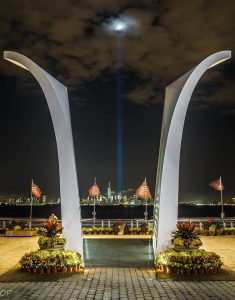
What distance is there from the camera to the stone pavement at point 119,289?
915 centimetres

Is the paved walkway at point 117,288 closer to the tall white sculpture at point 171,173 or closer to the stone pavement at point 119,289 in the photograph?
the stone pavement at point 119,289

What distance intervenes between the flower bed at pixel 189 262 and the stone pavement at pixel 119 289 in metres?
0.84

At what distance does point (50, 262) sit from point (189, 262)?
435 cm

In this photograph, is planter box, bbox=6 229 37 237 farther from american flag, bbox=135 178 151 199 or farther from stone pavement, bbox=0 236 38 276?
american flag, bbox=135 178 151 199

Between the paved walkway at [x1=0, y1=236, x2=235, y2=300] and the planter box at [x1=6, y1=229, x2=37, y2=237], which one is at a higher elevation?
the planter box at [x1=6, y1=229, x2=37, y2=237]

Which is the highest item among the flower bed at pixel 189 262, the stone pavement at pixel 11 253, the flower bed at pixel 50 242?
the flower bed at pixel 50 242

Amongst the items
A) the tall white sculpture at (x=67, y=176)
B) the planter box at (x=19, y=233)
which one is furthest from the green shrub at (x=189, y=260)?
the planter box at (x=19, y=233)

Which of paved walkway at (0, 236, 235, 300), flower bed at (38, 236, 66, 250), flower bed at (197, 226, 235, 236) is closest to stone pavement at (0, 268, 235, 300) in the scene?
paved walkway at (0, 236, 235, 300)

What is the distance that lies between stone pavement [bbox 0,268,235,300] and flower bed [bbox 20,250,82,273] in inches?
28.6

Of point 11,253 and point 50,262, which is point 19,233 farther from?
point 50,262

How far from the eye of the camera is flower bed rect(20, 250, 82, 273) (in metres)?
11.8

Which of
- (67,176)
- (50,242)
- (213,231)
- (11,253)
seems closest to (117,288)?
(50,242)

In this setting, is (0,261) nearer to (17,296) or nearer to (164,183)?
(17,296)

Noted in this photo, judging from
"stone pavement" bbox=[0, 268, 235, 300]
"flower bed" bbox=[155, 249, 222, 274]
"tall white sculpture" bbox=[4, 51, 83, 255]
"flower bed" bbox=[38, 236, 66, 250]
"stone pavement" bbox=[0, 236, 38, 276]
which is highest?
"tall white sculpture" bbox=[4, 51, 83, 255]
